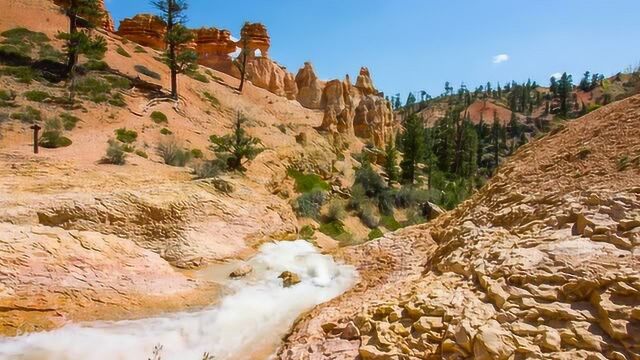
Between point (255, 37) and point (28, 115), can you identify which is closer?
point (28, 115)

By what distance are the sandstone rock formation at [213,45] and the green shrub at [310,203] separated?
33.8m

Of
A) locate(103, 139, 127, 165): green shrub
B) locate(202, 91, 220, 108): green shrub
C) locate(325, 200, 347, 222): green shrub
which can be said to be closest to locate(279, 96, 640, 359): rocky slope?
locate(103, 139, 127, 165): green shrub

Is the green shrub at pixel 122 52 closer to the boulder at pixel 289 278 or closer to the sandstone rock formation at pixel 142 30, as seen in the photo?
the sandstone rock formation at pixel 142 30

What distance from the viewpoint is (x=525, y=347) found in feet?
17.5

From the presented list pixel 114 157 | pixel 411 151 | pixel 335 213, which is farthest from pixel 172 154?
pixel 411 151

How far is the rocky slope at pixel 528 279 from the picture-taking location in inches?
215

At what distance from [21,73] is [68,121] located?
7540 millimetres

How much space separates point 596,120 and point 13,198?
50.3ft

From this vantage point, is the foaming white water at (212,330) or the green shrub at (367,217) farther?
the green shrub at (367,217)

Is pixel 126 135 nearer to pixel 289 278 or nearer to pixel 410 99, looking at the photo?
pixel 289 278

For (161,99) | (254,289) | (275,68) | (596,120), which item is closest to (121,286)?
(254,289)

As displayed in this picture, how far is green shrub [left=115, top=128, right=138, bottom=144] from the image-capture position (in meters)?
21.7

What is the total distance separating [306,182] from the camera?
88.1 feet

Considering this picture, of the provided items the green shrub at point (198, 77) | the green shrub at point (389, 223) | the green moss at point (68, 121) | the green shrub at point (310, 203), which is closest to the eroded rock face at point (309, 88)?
the green shrub at point (198, 77)
